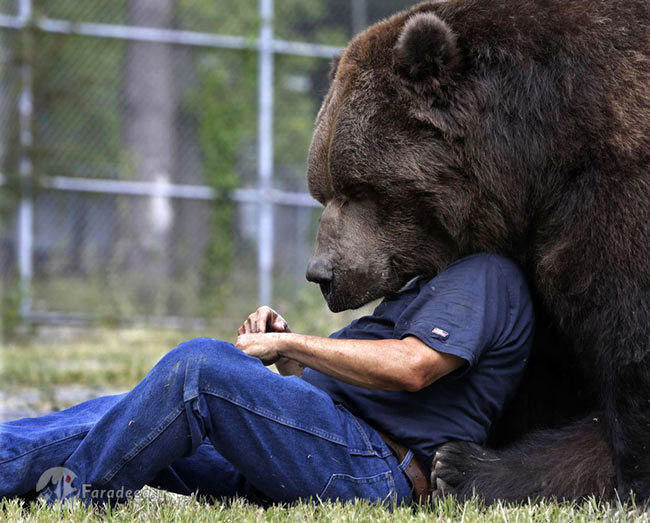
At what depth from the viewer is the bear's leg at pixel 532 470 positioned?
139 inches

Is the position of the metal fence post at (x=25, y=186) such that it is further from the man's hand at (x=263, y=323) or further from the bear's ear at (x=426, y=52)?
the bear's ear at (x=426, y=52)

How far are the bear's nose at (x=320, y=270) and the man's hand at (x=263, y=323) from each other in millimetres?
231

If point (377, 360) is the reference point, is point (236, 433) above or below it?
below

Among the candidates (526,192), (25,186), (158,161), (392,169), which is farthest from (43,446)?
(158,161)

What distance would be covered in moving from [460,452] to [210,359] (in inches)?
38.1

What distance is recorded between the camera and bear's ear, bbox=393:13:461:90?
3.78 m

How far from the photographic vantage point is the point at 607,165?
3514mm

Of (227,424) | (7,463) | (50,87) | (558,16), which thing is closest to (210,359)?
(227,424)

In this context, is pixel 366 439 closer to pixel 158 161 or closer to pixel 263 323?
pixel 263 323

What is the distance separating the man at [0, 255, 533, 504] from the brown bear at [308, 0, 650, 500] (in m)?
0.17

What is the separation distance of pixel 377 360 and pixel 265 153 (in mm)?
7452

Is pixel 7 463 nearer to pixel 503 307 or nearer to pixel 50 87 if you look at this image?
pixel 503 307

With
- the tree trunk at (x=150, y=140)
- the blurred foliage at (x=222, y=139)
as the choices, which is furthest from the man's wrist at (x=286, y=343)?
the tree trunk at (x=150, y=140)

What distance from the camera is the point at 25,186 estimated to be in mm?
10469
